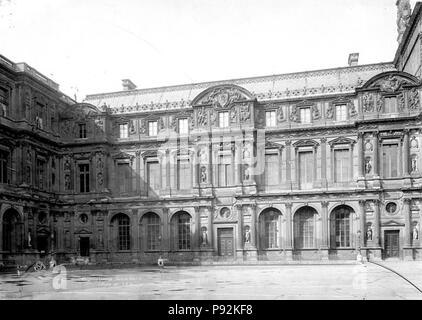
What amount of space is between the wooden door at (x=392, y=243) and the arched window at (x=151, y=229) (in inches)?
680

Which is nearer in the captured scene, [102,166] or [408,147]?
[408,147]

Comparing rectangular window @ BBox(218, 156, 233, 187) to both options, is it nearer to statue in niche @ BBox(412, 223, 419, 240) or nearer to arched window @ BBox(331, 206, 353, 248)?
arched window @ BBox(331, 206, 353, 248)

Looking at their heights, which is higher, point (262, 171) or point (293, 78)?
point (293, 78)

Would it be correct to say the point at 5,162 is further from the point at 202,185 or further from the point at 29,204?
the point at 202,185

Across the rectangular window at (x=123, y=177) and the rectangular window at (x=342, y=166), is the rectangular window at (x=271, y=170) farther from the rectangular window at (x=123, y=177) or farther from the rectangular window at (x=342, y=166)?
the rectangular window at (x=123, y=177)

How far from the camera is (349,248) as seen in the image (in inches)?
1496

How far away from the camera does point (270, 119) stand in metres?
41.0

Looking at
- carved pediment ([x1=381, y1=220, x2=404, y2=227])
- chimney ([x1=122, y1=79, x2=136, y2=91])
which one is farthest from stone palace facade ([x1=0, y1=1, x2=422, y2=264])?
chimney ([x1=122, y1=79, x2=136, y2=91])

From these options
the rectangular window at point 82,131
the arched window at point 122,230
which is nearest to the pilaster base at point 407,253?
the arched window at point 122,230

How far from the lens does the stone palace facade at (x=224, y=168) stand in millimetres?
37281

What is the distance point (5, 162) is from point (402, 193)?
27870 millimetres

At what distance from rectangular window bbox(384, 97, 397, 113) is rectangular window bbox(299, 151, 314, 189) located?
635 centimetres
